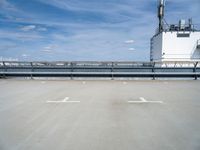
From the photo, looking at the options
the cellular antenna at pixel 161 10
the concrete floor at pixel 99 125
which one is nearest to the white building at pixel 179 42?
the cellular antenna at pixel 161 10

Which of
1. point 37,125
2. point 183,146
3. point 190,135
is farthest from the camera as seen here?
point 37,125

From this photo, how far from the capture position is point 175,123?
5070mm

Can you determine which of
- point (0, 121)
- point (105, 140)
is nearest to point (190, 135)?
point (105, 140)

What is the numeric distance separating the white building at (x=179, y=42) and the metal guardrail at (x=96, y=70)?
24.9 meters

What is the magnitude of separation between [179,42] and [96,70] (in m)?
29.6

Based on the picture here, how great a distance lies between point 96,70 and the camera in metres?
16.3

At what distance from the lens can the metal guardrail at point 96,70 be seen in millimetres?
15877

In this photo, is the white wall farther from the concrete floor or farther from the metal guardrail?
the concrete floor

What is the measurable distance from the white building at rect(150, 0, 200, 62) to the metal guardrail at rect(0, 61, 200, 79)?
2491cm

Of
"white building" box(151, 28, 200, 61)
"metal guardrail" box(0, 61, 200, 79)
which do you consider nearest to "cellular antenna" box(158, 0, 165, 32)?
"white building" box(151, 28, 200, 61)

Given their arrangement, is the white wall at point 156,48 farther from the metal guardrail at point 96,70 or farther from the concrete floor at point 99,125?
the concrete floor at point 99,125

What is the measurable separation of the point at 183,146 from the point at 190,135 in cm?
65

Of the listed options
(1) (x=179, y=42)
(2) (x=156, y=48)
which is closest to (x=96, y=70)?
(1) (x=179, y=42)

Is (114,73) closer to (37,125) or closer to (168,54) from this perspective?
(37,125)
